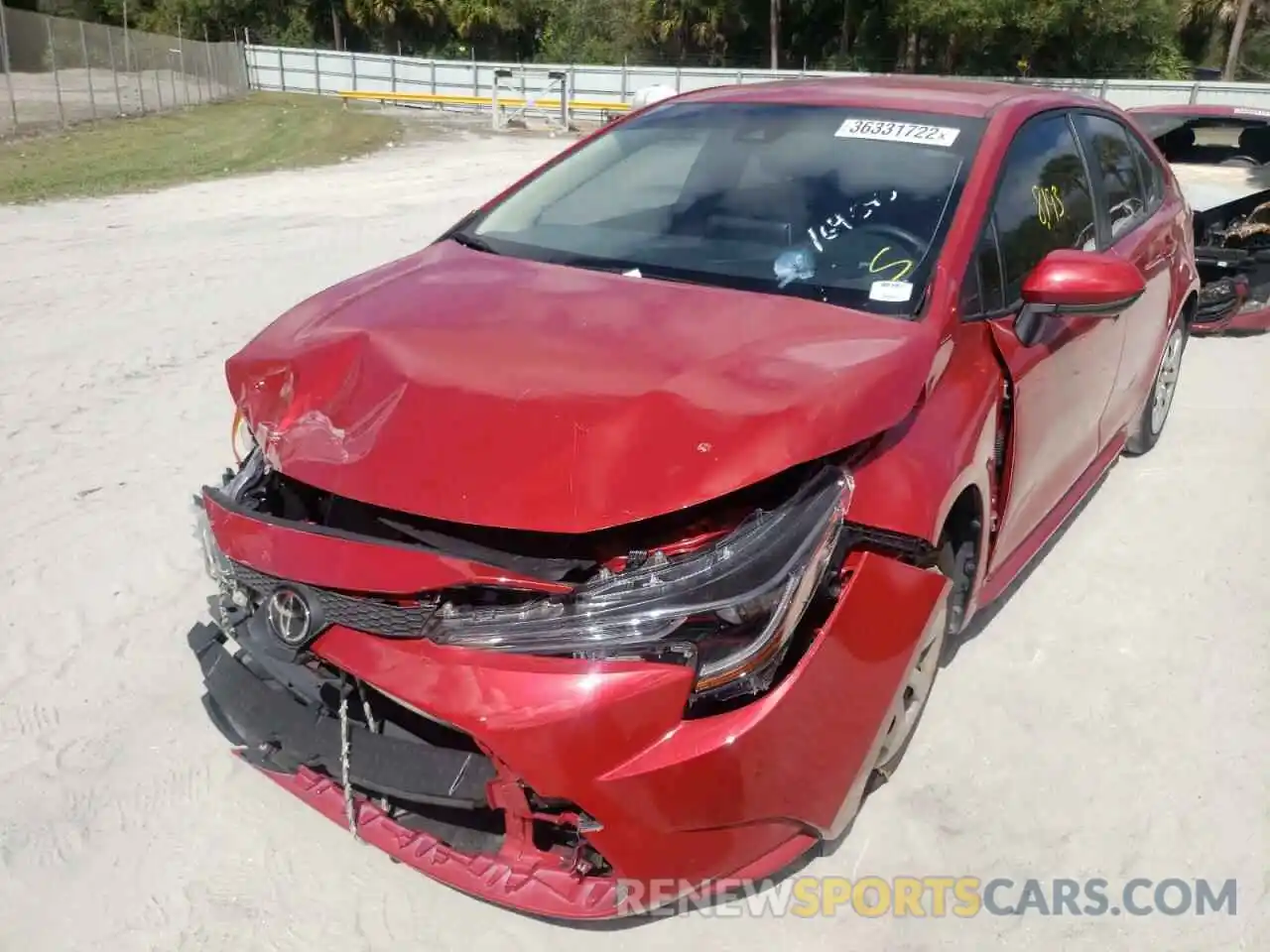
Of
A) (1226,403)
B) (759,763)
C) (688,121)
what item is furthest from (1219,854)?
(1226,403)

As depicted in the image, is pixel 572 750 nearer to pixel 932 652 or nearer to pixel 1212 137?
pixel 932 652

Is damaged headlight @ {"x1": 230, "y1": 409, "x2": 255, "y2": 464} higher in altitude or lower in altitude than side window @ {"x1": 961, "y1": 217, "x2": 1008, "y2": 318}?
lower

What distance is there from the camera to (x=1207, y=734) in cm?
327

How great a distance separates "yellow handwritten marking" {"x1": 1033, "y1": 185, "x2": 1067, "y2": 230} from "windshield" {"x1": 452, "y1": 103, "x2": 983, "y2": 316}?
314 mm

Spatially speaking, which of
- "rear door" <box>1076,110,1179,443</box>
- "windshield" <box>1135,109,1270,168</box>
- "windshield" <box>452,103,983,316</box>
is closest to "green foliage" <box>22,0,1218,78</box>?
"windshield" <box>1135,109,1270,168</box>

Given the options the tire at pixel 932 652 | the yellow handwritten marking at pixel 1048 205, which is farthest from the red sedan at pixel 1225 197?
the tire at pixel 932 652

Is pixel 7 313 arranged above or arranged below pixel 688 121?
below

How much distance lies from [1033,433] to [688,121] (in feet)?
5.25

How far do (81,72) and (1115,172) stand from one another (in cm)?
2500

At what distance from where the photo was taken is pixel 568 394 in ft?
8.18

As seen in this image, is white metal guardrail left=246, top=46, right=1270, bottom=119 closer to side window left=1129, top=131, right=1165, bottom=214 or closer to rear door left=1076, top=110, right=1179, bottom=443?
side window left=1129, top=131, right=1165, bottom=214

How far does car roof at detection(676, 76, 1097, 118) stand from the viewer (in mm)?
3568

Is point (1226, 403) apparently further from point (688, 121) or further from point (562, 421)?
point (562, 421)

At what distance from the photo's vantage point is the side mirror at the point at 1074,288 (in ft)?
10.00
